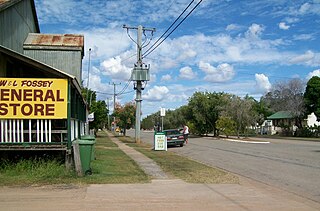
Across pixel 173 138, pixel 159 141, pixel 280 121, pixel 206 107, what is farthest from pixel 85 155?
pixel 280 121

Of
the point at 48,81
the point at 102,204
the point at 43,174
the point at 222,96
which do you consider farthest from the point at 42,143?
the point at 222,96

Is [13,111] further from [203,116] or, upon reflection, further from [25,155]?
[203,116]

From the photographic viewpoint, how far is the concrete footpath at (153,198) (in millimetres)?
8258

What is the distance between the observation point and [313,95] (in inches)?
2291

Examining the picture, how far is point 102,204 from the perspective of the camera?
8.36 meters

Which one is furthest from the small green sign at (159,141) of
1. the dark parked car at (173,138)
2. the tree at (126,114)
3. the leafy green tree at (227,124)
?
the tree at (126,114)

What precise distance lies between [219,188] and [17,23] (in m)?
12.9

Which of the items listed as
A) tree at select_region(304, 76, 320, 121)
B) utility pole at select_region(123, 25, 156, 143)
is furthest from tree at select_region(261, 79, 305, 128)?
utility pole at select_region(123, 25, 156, 143)

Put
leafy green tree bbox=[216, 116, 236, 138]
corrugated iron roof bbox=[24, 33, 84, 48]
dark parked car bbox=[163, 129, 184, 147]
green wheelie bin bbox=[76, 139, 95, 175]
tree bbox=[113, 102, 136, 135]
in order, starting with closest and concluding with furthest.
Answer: green wheelie bin bbox=[76, 139, 95, 175] < corrugated iron roof bbox=[24, 33, 84, 48] < dark parked car bbox=[163, 129, 184, 147] < leafy green tree bbox=[216, 116, 236, 138] < tree bbox=[113, 102, 136, 135]

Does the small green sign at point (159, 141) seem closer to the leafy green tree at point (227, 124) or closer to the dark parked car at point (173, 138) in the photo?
the dark parked car at point (173, 138)

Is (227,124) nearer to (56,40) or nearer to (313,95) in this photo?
(313,95)

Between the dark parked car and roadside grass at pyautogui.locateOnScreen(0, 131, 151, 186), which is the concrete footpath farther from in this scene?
the dark parked car

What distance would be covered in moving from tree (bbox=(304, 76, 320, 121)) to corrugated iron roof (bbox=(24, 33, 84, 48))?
44.3 metres

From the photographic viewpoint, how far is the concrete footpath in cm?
826
